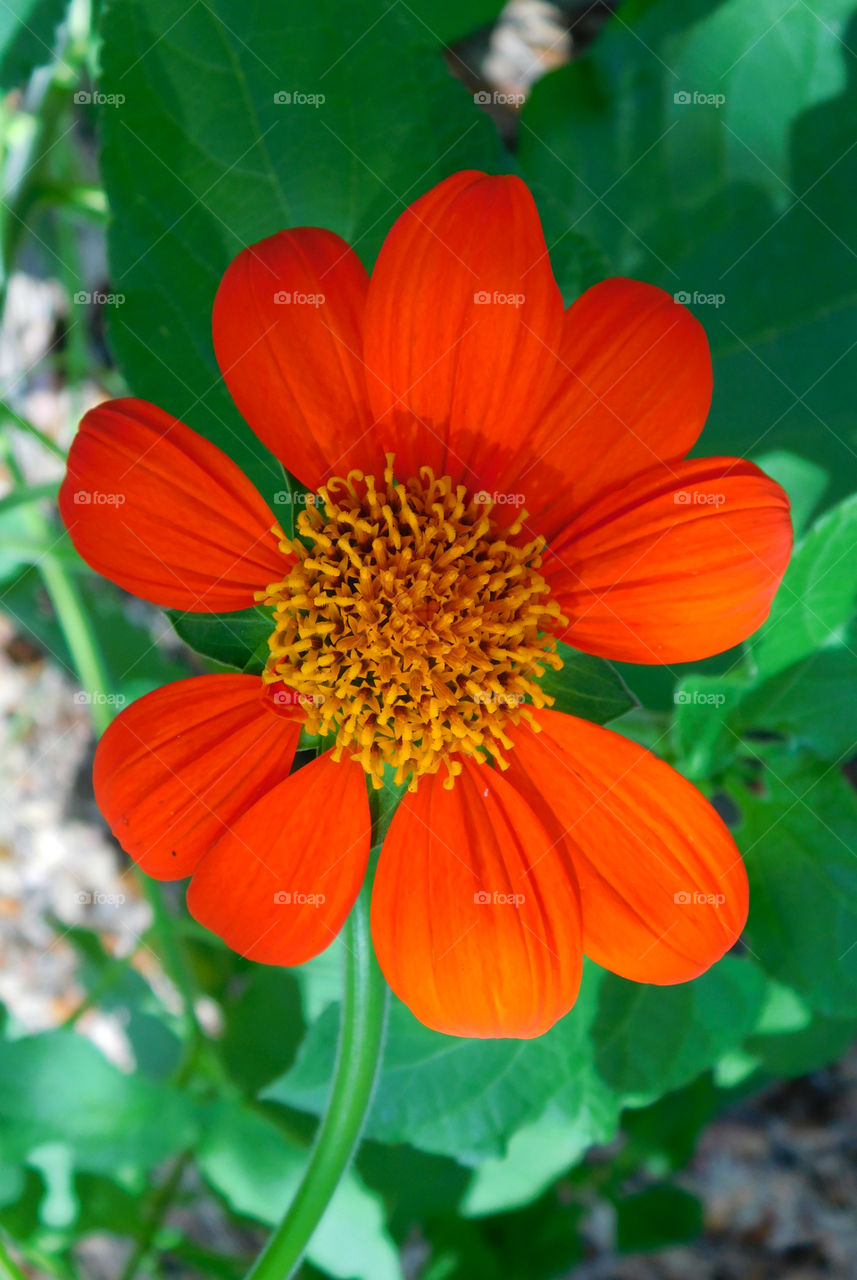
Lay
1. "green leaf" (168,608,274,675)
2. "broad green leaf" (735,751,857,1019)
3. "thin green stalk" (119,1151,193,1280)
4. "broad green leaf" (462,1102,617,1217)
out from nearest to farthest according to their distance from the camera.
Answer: "green leaf" (168,608,274,675)
"broad green leaf" (735,751,857,1019)
"broad green leaf" (462,1102,617,1217)
"thin green stalk" (119,1151,193,1280)

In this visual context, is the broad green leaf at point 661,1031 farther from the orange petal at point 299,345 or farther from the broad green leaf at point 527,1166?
the orange petal at point 299,345

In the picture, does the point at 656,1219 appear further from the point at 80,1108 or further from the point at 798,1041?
the point at 80,1108

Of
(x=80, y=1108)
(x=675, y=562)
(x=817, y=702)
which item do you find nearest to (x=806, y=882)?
(x=817, y=702)

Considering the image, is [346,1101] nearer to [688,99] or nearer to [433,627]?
[433,627]

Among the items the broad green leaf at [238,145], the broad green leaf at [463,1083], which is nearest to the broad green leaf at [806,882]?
the broad green leaf at [463,1083]

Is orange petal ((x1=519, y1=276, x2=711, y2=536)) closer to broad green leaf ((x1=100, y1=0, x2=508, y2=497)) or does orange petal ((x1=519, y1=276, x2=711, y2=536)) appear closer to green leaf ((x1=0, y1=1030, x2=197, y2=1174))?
broad green leaf ((x1=100, y1=0, x2=508, y2=497))

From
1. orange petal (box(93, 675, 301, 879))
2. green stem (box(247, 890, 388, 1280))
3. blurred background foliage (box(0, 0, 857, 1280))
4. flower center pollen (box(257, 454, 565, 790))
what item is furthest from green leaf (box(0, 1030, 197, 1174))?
flower center pollen (box(257, 454, 565, 790))

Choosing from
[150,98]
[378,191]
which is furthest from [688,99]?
[150,98]
